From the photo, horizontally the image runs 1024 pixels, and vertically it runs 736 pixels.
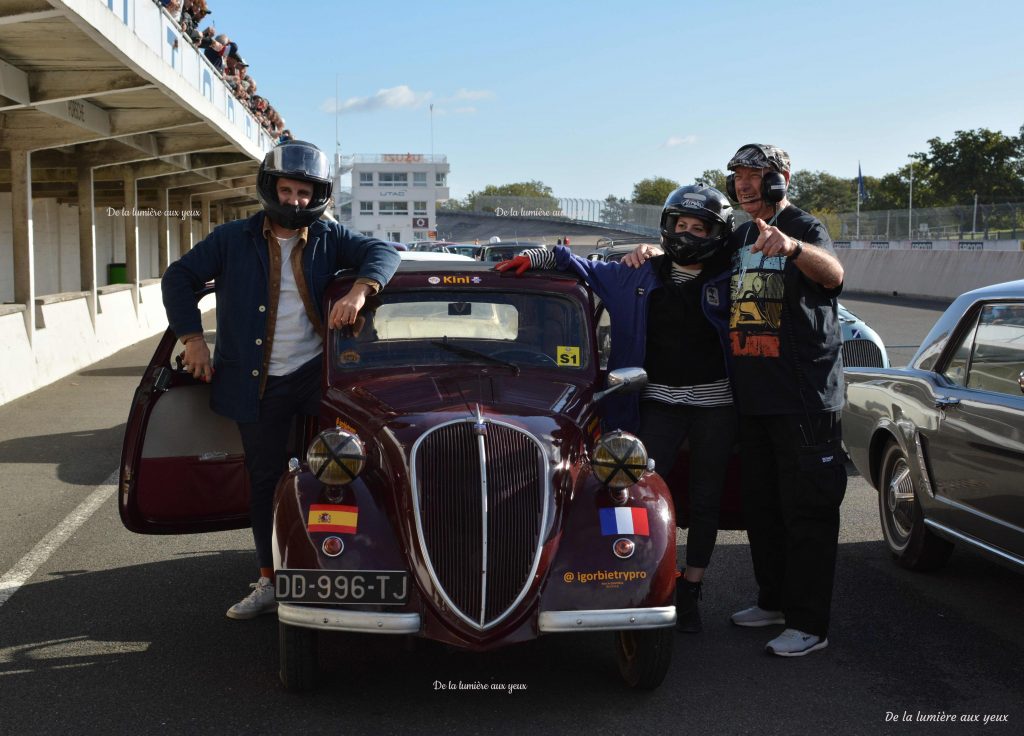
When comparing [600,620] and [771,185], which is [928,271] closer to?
[771,185]

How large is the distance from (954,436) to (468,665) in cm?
263

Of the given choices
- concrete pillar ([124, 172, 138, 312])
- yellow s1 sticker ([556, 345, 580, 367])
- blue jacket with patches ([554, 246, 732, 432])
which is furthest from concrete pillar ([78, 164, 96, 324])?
blue jacket with patches ([554, 246, 732, 432])

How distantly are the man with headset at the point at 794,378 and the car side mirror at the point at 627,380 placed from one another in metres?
0.50

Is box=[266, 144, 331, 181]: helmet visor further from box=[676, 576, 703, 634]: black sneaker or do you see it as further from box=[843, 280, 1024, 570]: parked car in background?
box=[843, 280, 1024, 570]: parked car in background

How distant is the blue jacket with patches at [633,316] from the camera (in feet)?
18.7

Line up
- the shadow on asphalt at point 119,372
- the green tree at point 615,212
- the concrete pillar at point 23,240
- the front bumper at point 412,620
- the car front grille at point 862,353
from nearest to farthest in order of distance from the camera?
the front bumper at point 412,620, the car front grille at point 862,353, the concrete pillar at point 23,240, the shadow on asphalt at point 119,372, the green tree at point 615,212

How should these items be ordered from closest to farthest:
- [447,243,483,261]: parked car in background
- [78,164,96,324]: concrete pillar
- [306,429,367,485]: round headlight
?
1. [306,429,367,485]: round headlight
2. [78,164,96,324]: concrete pillar
3. [447,243,483,261]: parked car in background

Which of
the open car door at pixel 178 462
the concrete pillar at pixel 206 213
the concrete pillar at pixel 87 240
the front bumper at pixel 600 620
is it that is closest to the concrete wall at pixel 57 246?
the concrete pillar at pixel 206 213

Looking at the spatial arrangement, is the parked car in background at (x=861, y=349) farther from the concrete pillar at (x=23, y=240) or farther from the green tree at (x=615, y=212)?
the green tree at (x=615, y=212)

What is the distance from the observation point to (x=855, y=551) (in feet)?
24.4

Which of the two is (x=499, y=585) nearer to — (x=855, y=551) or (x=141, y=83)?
(x=855, y=551)

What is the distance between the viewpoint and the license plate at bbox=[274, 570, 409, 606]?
181 inches

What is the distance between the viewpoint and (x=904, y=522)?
7039mm

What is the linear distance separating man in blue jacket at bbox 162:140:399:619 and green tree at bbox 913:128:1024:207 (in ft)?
299
